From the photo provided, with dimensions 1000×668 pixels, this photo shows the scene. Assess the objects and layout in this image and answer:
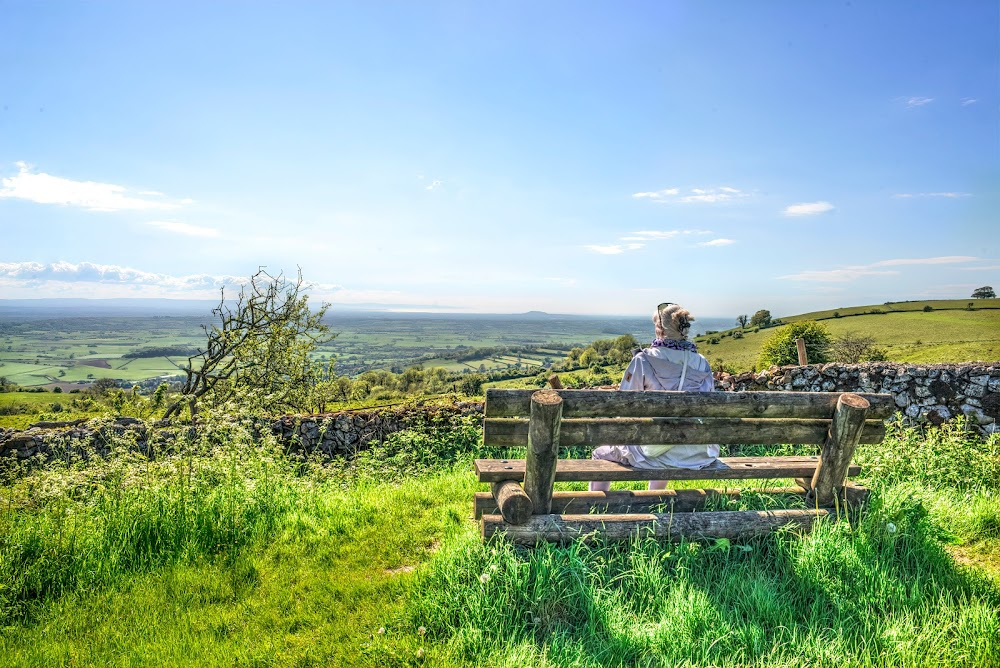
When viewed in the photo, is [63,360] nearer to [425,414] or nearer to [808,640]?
[425,414]

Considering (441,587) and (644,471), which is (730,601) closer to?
(644,471)

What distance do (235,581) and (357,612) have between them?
1.27 metres

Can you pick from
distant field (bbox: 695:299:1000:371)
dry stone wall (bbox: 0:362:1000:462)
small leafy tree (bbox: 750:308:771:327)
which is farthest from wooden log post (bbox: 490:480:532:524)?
small leafy tree (bbox: 750:308:771:327)

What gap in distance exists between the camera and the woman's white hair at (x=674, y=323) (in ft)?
17.5

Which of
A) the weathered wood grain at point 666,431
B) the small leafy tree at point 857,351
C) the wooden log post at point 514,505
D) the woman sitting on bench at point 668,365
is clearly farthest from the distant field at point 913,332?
the wooden log post at point 514,505

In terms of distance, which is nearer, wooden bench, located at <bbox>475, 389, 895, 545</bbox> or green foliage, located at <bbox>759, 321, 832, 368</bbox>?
wooden bench, located at <bbox>475, 389, 895, 545</bbox>

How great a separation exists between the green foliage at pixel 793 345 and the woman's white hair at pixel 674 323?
2434 cm

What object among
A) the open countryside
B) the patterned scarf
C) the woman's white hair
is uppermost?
the woman's white hair

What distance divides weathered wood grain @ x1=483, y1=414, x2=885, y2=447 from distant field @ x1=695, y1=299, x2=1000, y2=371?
85.5ft

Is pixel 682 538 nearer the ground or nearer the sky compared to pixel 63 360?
nearer the sky

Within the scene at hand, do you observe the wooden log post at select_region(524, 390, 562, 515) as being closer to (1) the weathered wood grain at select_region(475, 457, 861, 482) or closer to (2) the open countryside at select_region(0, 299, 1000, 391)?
(1) the weathered wood grain at select_region(475, 457, 861, 482)

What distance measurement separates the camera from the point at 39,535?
452 centimetres

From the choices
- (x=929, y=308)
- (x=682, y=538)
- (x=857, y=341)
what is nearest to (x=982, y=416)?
(x=682, y=538)

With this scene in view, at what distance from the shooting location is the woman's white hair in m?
5.32
